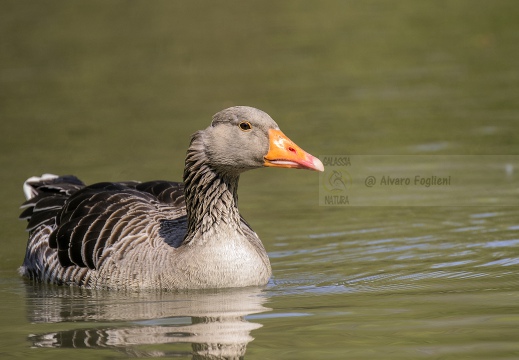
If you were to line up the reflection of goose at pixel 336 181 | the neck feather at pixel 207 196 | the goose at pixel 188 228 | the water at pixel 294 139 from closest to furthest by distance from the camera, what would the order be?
the water at pixel 294 139 < the goose at pixel 188 228 < the neck feather at pixel 207 196 < the reflection of goose at pixel 336 181

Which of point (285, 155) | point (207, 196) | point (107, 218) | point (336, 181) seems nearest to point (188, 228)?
point (207, 196)

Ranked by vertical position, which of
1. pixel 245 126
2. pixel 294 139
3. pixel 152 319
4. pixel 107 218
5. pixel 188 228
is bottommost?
pixel 152 319

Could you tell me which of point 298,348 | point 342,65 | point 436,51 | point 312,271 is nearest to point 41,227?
point 312,271

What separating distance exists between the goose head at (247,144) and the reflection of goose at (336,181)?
15.4 feet

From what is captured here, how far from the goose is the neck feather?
0.04 feet

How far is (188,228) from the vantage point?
39.6 feet

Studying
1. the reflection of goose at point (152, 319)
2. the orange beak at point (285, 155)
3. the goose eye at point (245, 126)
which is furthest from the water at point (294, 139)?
the goose eye at point (245, 126)

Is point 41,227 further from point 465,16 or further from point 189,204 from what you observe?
point 465,16

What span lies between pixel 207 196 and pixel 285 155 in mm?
1138

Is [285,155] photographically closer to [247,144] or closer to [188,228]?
[247,144]

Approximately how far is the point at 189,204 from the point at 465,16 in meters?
20.2

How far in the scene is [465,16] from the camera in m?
30.4

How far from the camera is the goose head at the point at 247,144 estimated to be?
37.2 feet

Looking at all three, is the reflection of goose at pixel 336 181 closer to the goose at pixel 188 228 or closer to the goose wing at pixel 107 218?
the goose wing at pixel 107 218
